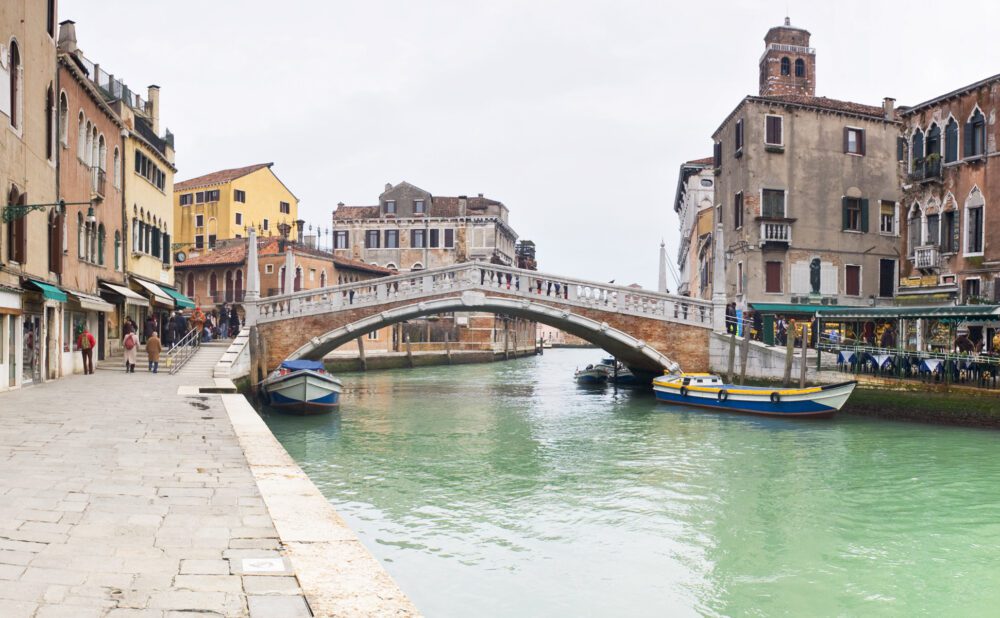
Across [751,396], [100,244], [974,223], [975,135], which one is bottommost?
[751,396]

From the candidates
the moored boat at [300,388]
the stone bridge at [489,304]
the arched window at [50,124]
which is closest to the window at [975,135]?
the stone bridge at [489,304]

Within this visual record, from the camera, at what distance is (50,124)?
13.6m

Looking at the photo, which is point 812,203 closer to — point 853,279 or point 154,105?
point 853,279

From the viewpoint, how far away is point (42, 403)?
396 inches

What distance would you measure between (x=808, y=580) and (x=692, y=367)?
1284 cm

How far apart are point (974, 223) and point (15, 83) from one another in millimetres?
17690

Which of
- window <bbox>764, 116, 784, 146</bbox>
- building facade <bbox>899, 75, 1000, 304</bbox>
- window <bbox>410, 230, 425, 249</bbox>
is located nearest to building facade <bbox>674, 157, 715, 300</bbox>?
window <bbox>764, 116, 784, 146</bbox>

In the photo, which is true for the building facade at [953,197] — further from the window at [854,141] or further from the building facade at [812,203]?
the window at [854,141]

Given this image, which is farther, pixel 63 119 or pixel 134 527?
pixel 63 119

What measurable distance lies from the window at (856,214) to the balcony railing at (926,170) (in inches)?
147

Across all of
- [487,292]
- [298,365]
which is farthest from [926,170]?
[298,365]

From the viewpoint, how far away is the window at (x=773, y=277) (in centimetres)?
2247

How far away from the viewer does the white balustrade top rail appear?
19.0 meters

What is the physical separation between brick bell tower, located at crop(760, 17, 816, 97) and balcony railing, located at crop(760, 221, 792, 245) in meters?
6.05
